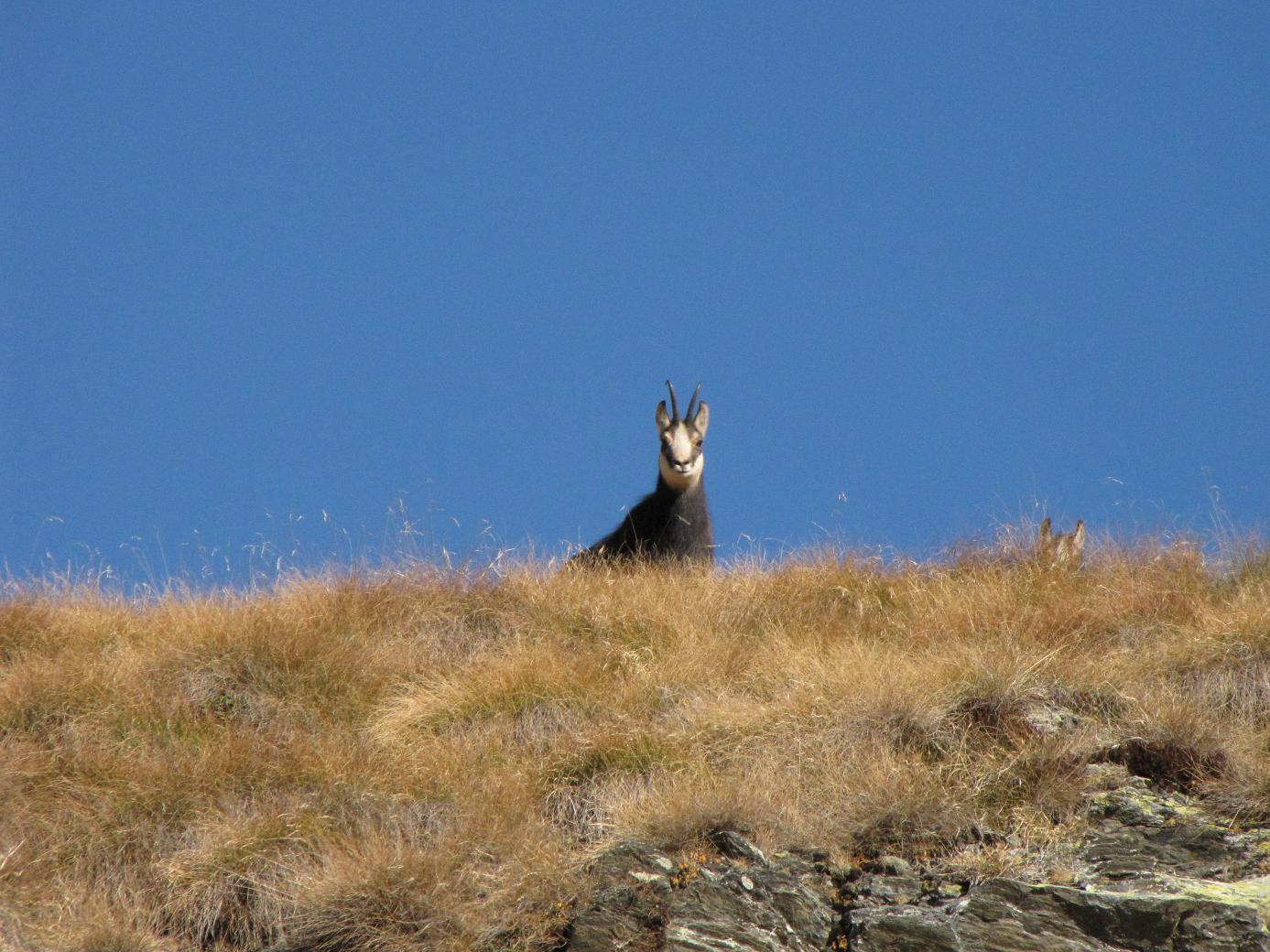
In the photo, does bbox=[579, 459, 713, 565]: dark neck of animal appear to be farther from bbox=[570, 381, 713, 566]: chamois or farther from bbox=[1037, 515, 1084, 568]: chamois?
bbox=[1037, 515, 1084, 568]: chamois

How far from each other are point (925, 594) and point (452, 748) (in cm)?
373

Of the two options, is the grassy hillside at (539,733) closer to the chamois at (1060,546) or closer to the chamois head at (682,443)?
the chamois at (1060,546)

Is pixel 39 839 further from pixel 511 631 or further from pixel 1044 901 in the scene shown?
pixel 1044 901

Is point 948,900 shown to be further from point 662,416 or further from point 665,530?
point 662,416

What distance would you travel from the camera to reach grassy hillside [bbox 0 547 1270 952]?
22.7ft

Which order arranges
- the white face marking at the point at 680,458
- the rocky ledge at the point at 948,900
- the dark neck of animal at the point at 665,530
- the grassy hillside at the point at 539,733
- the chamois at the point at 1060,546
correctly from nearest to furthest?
the rocky ledge at the point at 948,900, the grassy hillside at the point at 539,733, the chamois at the point at 1060,546, the dark neck of animal at the point at 665,530, the white face marking at the point at 680,458

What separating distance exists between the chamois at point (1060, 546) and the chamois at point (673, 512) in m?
2.77

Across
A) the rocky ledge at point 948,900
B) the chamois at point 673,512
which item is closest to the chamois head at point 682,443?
the chamois at point 673,512

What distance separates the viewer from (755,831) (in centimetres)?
700

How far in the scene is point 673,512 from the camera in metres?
13.0

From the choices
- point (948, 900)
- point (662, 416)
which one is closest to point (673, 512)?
point (662, 416)

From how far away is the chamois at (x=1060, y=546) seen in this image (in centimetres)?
1070

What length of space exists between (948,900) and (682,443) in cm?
712

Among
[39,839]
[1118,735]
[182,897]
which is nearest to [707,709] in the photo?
[1118,735]
